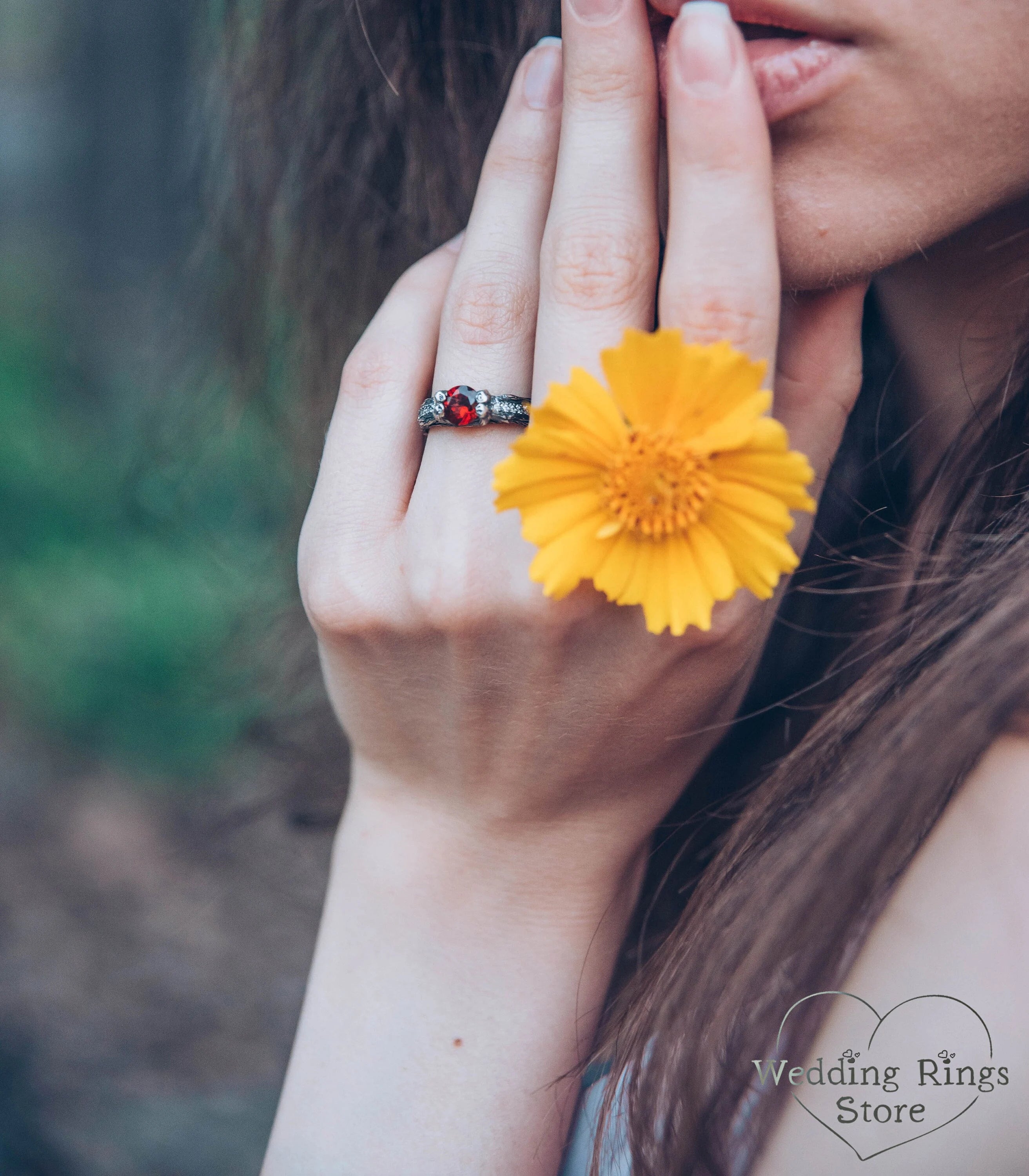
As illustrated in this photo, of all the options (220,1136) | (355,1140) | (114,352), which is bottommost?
(220,1136)

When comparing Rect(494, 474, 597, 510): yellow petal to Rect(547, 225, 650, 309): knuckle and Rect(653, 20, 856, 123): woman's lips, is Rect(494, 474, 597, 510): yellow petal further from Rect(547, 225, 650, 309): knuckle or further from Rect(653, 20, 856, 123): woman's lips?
Rect(653, 20, 856, 123): woman's lips

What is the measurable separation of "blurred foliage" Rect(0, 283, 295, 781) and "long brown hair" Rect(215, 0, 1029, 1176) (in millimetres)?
1231

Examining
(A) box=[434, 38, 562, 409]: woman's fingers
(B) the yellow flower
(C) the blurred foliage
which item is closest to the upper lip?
(A) box=[434, 38, 562, 409]: woman's fingers

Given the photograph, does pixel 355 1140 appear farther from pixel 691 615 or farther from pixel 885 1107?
pixel 691 615

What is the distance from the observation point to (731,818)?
107 centimetres

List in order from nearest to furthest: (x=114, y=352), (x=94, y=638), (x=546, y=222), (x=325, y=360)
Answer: (x=546, y=222) < (x=325, y=360) < (x=94, y=638) < (x=114, y=352)

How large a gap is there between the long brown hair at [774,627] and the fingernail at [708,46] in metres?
0.43

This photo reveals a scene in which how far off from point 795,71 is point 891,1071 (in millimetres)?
801

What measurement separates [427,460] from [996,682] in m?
0.57

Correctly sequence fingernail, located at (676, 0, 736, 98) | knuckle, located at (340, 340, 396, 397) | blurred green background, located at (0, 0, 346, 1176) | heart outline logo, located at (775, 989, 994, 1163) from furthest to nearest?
blurred green background, located at (0, 0, 346, 1176) < knuckle, located at (340, 340, 396, 397) < fingernail, located at (676, 0, 736, 98) < heart outline logo, located at (775, 989, 994, 1163)

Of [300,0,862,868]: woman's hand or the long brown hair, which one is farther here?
[300,0,862,868]: woman's hand

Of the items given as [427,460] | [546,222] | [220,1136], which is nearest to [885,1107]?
[427,460]

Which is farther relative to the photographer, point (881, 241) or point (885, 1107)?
point (881, 241)

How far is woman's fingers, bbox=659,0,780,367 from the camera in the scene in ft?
2.53
